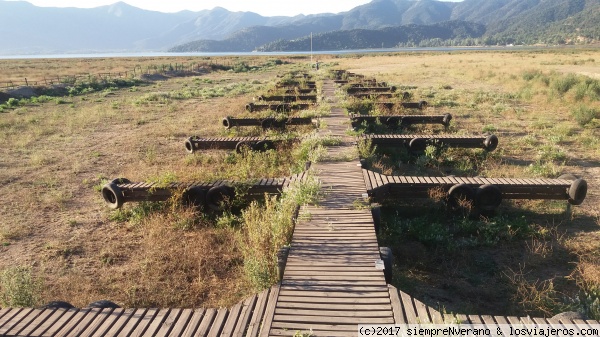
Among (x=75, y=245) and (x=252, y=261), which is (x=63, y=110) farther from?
(x=252, y=261)

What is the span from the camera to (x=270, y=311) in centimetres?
434

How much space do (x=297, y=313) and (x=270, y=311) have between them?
0.31 meters

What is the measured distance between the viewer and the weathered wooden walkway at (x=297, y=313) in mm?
4105

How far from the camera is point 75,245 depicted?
7582mm

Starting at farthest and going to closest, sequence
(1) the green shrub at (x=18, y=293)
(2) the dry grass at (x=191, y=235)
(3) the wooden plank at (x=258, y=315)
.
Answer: (2) the dry grass at (x=191, y=235), (1) the green shrub at (x=18, y=293), (3) the wooden plank at (x=258, y=315)

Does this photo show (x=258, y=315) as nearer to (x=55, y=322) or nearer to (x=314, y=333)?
(x=314, y=333)

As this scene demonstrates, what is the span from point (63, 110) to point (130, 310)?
24872mm

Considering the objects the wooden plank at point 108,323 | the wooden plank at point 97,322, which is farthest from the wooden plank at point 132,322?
the wooden plank at point 97,322

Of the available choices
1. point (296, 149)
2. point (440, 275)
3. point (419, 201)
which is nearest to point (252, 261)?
point (440, 275)

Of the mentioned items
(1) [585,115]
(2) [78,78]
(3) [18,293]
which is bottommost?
(2) [78,78]

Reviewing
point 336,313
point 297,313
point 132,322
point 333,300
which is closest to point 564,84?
point 333,300

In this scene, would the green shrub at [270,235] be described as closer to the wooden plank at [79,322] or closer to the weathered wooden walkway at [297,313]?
the weathered wooden walkway at [297,313]

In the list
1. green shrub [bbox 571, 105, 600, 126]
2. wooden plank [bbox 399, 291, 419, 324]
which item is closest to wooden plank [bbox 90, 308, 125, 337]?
wooden plank [bbox 399, 291, 419, 324]

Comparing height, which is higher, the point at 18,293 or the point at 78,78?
the point at 18,293
